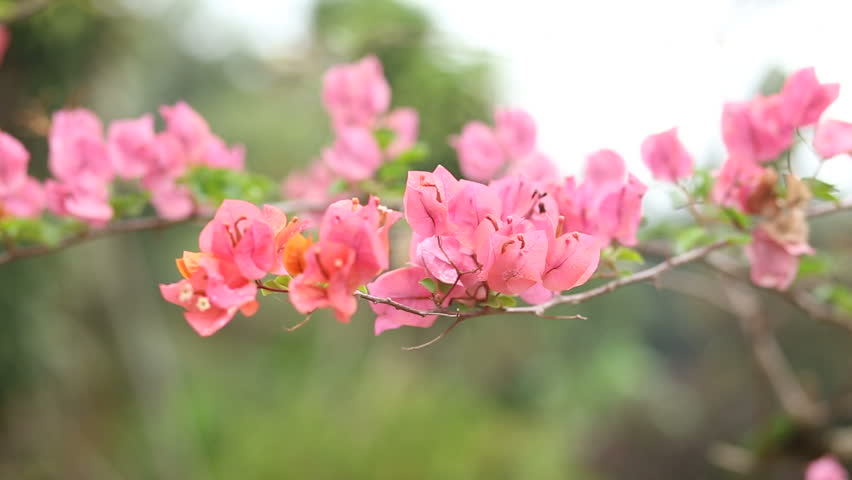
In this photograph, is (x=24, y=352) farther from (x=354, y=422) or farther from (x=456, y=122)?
(x=456, y=122)

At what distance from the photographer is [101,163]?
2.00 feet

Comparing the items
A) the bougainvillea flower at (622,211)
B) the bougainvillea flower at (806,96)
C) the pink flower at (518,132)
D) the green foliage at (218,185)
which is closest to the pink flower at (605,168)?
the bougainvillea flower at (622,211)

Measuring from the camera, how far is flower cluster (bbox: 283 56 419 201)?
2.30 feet

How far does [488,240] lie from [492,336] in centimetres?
336

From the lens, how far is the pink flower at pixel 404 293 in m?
0.33

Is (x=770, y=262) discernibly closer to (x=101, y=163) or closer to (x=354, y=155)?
(x=354, y=155)

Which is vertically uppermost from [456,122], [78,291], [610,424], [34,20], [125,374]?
[34,20]

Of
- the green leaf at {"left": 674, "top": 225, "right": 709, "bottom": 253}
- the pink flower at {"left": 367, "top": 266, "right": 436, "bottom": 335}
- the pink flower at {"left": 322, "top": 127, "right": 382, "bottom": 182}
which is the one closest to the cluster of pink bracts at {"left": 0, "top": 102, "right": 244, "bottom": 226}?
the pink flower at {"left": 322, "top": 127, "right": 382, "bottom": 182}

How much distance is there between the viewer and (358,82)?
31.2 inches

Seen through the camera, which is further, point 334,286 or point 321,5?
point 321,5

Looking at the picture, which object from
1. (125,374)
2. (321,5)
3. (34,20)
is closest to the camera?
(34,20)

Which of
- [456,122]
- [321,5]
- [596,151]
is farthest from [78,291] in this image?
[596,151]

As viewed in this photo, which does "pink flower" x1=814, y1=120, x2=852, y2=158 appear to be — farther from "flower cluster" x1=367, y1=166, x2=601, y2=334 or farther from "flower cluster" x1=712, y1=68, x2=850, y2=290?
"flower cluster" x1=367, y1=166, x2=601, y2=334

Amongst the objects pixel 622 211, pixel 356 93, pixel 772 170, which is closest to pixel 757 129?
pixel 772 170
